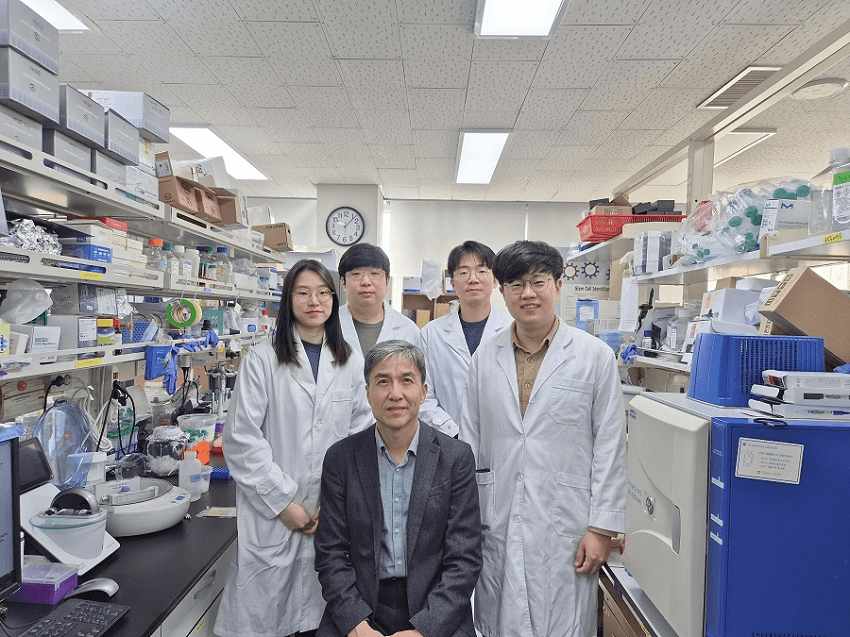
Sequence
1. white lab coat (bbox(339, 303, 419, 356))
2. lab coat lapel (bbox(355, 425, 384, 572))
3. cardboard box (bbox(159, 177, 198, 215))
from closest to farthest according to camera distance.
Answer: lab coat lapel (bbox(355, 425, 384, 572)), cardboard box (bbox(159, 177, 198, 215)), white lab coat (bbox(339, 303, 419, 356))

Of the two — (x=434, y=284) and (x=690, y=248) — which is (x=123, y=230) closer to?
(x=690, y=248)

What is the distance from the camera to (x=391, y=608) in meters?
1.35

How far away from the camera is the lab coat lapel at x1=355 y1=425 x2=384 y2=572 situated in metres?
1.36

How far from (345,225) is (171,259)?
12.6 feet

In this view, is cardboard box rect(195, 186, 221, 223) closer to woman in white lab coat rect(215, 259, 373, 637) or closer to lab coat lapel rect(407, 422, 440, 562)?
woman in white lab coat rect(215, 259, 373, 637)

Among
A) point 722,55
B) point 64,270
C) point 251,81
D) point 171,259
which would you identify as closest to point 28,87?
point 64,270

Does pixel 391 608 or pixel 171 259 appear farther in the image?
pixel 171 259

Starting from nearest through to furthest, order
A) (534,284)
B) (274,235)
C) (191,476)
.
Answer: (534,284) → (191,476) → (274,235)

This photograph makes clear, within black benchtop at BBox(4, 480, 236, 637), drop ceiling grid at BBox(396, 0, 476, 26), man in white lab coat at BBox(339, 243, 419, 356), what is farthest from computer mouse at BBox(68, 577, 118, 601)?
drop ceiling grid at BBox(396, 0, 476, 26)

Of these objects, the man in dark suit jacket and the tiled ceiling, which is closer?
the man in dark suit jacket

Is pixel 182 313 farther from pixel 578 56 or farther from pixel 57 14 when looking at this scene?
pixel 578 56

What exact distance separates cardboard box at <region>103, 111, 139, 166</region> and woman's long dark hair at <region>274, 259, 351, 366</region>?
0.65m

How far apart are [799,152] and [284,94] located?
4415 millimetres

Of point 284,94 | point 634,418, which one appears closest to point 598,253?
point 634,418
